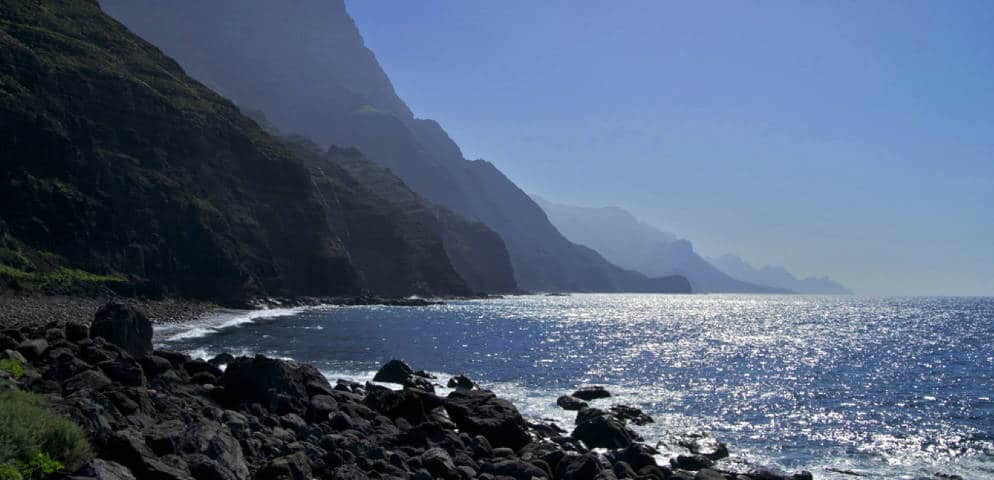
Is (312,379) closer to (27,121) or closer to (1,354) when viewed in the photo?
(1,354)

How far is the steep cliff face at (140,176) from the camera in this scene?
92.2 m

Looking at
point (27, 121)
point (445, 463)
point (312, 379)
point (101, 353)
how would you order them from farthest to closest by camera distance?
point (27, 121), point (312, 379), point (101, 353), point (445, 463)

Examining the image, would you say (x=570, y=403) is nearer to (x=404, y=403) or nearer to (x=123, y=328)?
(x=404, y=403)

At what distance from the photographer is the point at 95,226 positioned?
95.7m

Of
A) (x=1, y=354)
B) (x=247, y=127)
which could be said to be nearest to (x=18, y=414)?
(x=1, y=354)

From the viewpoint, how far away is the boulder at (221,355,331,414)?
27422 mm

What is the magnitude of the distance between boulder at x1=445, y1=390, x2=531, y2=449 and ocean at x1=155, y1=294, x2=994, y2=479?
7807 mm

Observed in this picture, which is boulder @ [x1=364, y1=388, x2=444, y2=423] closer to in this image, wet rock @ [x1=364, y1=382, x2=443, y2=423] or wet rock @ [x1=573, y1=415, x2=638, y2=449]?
wet rock @ [x1=364, y1=382, x2=443, y2=423]

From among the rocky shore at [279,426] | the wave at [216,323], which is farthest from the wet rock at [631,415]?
the wave at [216,323]

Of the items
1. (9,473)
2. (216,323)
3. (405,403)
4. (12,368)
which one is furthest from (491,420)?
(216,323)

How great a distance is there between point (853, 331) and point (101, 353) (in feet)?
423

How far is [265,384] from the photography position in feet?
91.6

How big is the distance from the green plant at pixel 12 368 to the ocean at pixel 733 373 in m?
26.8

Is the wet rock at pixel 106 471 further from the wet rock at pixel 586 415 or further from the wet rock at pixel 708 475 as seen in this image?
the wet rock at pixel 586 415
